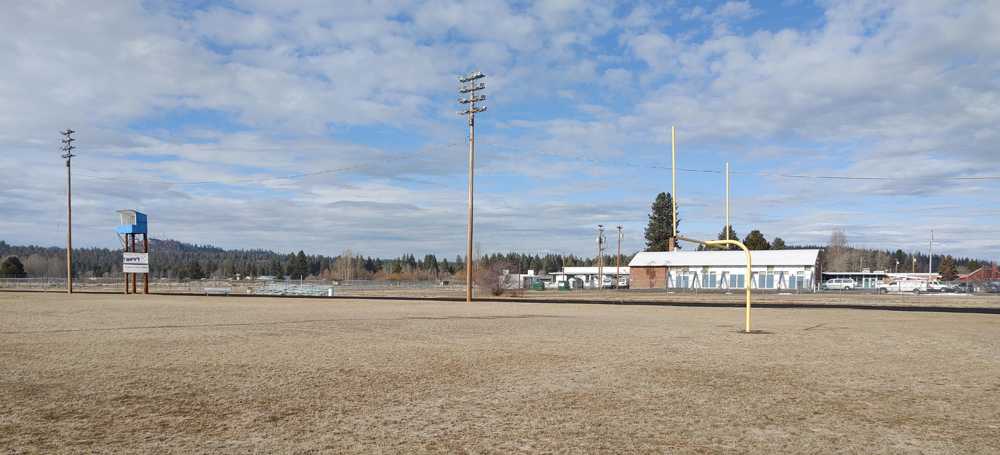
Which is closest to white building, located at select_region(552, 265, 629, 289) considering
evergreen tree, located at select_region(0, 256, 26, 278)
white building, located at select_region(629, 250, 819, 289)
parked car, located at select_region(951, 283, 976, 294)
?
white building, located at select_region(629, 250, 819, 289)

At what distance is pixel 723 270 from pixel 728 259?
69.7 inches

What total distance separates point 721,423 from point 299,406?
574cm

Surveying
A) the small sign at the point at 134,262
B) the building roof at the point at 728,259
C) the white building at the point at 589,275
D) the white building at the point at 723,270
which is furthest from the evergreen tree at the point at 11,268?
the building roof at the point at 728,259

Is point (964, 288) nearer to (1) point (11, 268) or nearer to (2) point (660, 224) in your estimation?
(2) point (660, 224)

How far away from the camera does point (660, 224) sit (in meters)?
129

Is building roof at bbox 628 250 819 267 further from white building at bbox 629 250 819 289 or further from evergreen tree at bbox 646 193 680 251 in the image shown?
evergreen tree at bbox 646 193 680 251

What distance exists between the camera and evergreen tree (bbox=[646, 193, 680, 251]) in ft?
417

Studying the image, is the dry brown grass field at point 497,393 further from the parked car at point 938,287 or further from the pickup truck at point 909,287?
the parked car at point 938,287

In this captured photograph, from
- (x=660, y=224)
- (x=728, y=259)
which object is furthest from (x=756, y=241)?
(x=728, y=259)

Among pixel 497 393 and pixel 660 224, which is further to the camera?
pixel 660 224

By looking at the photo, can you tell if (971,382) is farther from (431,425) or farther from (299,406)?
(299,406)

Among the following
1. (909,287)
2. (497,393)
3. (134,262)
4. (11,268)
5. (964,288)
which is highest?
(134,262)

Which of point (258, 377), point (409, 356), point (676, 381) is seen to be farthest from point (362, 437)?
point (409, 356)

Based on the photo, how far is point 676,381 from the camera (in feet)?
40.3
